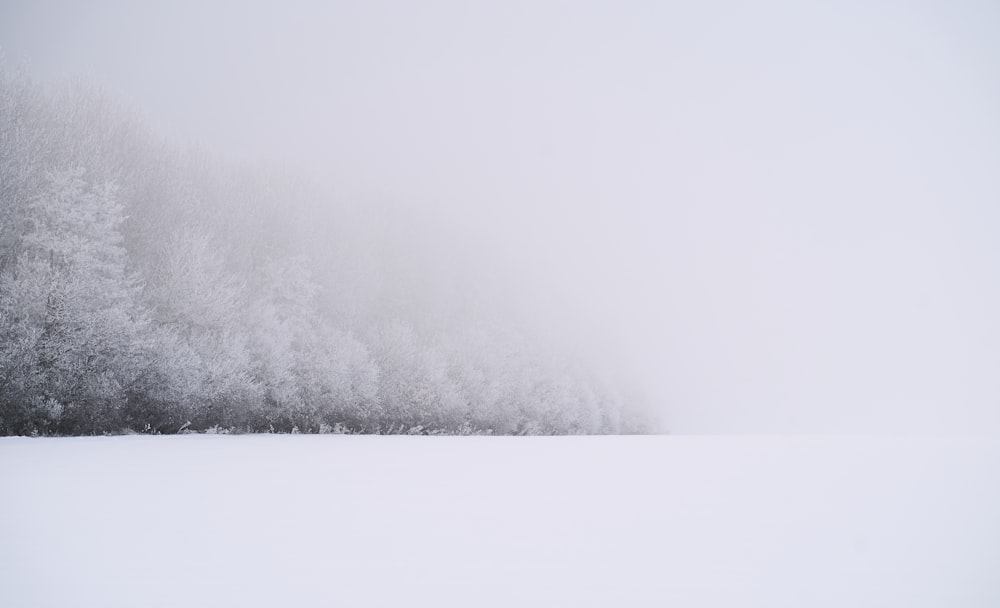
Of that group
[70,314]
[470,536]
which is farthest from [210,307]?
[470,536]

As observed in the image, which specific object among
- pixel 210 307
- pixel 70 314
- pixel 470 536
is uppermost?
pixel 210 307

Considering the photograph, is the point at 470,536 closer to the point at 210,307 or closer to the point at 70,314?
the point at 70,314

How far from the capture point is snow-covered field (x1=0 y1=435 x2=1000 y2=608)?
185 inches

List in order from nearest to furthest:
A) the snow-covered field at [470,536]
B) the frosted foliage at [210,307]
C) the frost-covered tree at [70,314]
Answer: the snow-covered field at [470,536] → the frost-covered tree at [70,314] → the frosted foliage at [210,307]

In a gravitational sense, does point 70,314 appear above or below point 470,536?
above

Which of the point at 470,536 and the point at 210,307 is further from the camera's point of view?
the point at 210,307

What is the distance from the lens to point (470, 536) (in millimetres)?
6473

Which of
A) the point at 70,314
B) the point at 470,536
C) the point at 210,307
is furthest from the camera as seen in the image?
the point at 210,307

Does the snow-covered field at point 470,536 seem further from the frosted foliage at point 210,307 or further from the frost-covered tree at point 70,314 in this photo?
the frosted foliage at point 210,307

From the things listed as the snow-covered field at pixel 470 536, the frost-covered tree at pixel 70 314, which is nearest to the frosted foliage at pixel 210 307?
the frost-covered tree at pixel 70 314

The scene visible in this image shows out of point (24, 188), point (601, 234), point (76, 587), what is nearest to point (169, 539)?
point (76, 587)

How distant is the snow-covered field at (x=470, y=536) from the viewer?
4699 millimetres

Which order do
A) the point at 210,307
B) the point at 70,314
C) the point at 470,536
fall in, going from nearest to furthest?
the point at 470,536
the point at 70,314
the point at 210,307

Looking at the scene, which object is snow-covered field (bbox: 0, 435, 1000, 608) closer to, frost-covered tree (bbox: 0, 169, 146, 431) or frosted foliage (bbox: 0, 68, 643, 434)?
frost-covered tree (bbox: 0, 169, 146, 431)
